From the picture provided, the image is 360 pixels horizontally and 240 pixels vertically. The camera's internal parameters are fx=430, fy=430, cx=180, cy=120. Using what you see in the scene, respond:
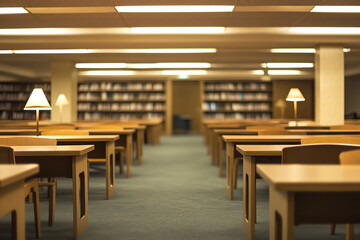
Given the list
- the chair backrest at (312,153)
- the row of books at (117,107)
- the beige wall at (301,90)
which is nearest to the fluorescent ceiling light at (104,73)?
the row of books at (117,107)

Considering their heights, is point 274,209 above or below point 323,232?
above

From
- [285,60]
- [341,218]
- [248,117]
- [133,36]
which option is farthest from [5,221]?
[248,117]

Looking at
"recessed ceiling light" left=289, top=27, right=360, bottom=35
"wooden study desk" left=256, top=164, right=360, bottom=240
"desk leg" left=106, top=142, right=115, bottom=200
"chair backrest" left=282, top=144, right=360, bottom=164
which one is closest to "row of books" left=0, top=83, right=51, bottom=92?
"recessed ceiling light" left=289, top=27, right=360, bottom=35

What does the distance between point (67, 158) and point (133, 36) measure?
486 centimetres

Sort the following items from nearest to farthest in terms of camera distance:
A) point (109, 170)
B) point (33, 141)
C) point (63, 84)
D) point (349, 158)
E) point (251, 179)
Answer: point (349, 158)
point (251, 179)
point (33, 141)
point (109, 170)
point (63, 84)

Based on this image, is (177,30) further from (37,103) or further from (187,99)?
(187,99)

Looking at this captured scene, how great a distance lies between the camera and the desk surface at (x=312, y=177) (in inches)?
58.4

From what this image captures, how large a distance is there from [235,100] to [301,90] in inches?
106

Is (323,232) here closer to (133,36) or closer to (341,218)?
(341,218)

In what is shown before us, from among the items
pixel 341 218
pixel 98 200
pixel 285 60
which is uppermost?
pixel 285 60

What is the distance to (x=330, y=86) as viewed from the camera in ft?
26.0

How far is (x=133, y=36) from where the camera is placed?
24.8 feet

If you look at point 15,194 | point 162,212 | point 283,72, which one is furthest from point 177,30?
point 283,72

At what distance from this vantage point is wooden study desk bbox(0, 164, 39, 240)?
171 cm
